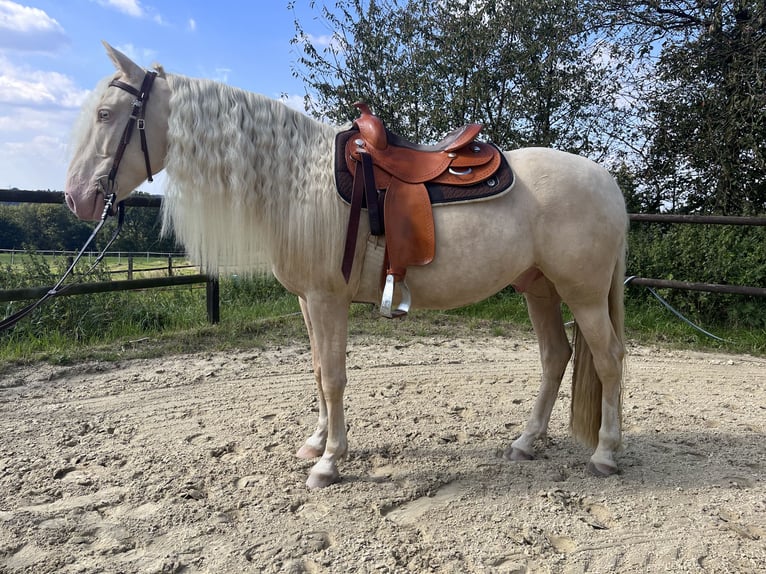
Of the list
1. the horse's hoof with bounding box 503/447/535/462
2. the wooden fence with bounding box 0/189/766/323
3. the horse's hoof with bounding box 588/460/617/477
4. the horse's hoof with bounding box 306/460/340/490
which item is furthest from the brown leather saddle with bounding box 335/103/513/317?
the wooden fence with bounding box 0/189/766/323

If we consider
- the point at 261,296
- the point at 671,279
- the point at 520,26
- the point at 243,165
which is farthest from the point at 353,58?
the point at 243,165

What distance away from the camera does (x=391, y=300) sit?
7.39 ft

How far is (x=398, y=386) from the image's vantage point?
3.89 meters

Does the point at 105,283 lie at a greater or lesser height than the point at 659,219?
lesser

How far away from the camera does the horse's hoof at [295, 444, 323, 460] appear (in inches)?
106

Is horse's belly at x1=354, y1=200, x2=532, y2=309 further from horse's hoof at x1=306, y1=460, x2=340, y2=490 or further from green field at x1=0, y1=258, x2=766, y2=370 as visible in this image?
green field at x1=0, y1=258, x2=766, y2=370

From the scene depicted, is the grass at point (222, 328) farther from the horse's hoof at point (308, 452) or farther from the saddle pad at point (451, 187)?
the saddle pad at point (451, 187)

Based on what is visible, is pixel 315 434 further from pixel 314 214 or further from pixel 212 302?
pixel 212 302

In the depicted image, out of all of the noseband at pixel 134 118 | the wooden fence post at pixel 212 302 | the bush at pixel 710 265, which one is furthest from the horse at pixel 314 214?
the bush at pixel 710 265

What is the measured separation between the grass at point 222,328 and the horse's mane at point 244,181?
280 cm

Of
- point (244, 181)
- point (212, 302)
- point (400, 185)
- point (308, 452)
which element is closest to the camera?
point (244, 181)

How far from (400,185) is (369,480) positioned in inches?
57.3

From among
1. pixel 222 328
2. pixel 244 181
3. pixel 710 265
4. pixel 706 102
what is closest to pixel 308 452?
pixel 244 181

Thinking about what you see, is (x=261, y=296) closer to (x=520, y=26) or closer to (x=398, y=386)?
(x=398, y=386)
